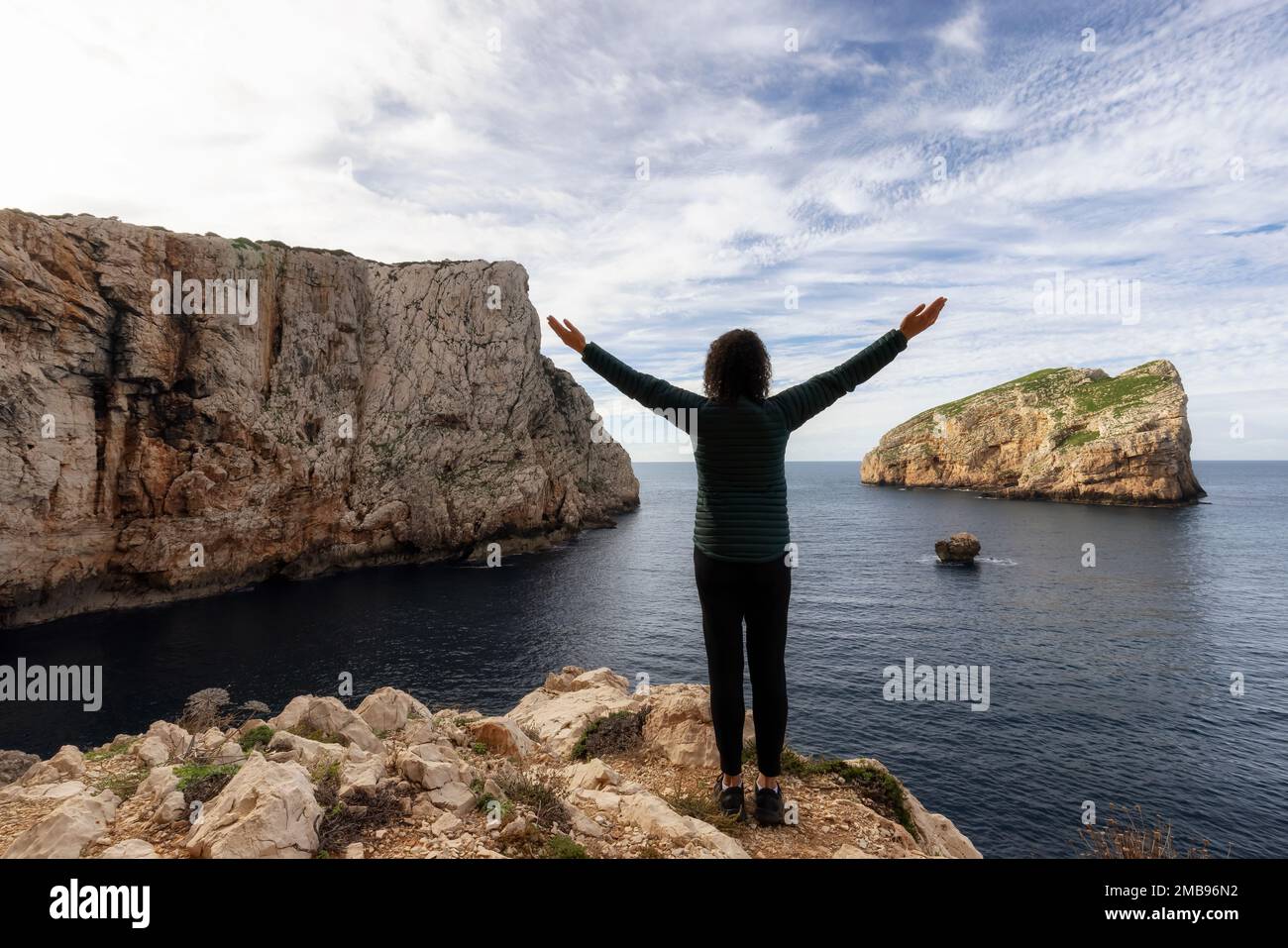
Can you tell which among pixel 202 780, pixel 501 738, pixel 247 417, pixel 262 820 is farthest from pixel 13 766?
pixel 247 417

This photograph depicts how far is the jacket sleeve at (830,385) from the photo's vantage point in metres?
4.45

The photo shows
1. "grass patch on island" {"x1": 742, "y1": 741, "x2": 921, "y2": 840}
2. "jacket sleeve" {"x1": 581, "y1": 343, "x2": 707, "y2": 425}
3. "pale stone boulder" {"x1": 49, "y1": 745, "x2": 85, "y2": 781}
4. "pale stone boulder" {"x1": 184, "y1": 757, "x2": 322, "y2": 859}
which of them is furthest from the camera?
"pale stone boulder" {"x1": 49, "y1": 745, "x2": 85, "y2": 781}

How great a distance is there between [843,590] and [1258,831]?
3165 cm

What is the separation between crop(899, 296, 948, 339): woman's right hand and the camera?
4.45m

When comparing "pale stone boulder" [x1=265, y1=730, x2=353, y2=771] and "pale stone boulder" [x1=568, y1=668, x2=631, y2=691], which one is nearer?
"pale stone boulder" [x1=265, y1=730, x2=353, y2=771]

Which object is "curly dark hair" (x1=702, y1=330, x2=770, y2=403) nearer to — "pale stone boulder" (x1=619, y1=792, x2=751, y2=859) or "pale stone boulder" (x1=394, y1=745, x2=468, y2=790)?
"pale stone boulder" (x1=619, y1=792, x2=751, y2=859)

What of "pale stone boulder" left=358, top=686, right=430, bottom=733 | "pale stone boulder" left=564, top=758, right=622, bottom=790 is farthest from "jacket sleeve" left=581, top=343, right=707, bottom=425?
"pale stone boulder" left=358, top=686, right=430, bottom=733

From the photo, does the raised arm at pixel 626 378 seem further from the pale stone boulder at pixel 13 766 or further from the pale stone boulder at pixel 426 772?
the pale stone boulder at pixel 13 766

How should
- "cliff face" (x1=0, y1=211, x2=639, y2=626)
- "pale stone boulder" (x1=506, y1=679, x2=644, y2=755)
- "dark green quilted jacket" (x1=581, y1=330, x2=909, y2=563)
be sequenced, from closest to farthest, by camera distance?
"dark green quilted jacket" (x1=581, y1=330, x2=909, y2=563), "pale stone boulder" (x1=506, y1=679, x2=644, y2=755), "cliff face" (x1=0, y1=211, x2=639, y2=626)

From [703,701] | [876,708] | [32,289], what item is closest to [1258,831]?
[876,708]

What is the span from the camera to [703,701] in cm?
959

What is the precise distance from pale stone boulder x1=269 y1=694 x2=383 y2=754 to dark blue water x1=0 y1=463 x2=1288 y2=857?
1785 cm

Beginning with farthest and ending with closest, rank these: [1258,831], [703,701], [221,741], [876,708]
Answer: [876,708] → [1258,831] → [221,741] → [703,701]
